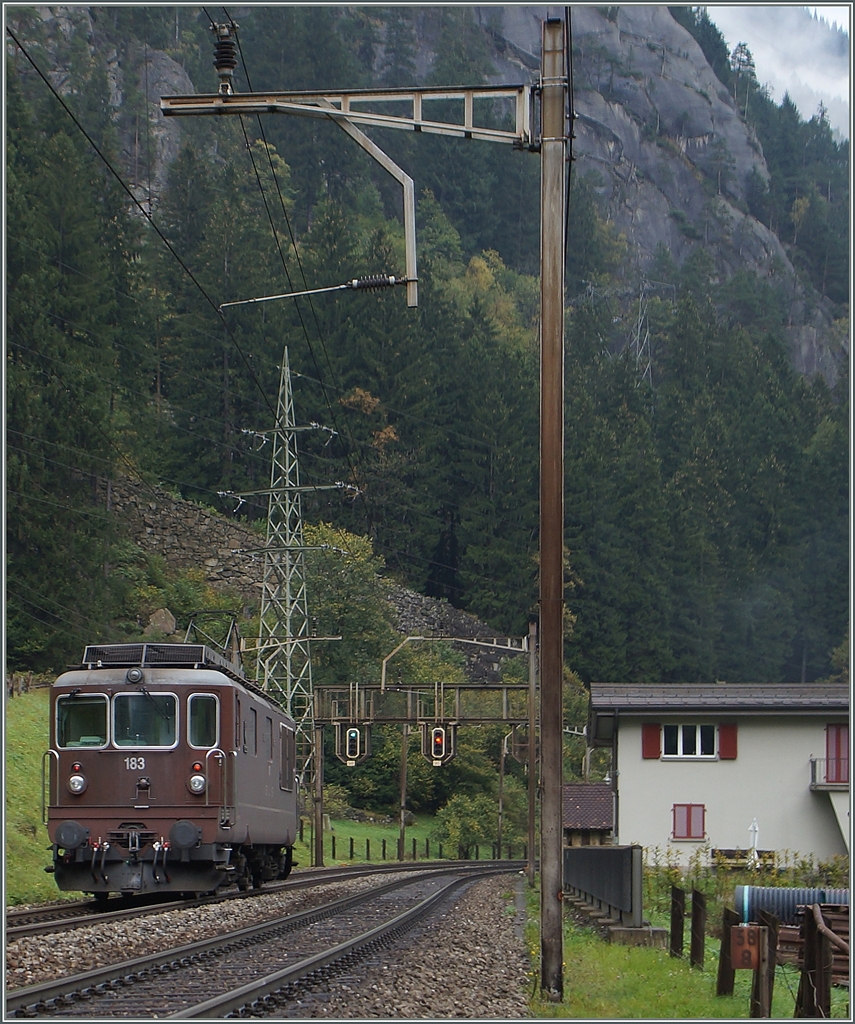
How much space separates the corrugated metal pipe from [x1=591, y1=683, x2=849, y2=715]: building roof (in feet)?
71.7

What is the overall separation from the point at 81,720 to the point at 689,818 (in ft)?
77.4

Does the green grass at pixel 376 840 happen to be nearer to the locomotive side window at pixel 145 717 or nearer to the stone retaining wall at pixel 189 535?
the stone retaining wall at pixel 189 535

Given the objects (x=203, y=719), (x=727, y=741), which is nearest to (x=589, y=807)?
(x=727, y=741)

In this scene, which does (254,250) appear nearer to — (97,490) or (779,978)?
(97,490)

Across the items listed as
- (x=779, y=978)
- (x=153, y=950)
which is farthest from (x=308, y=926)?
(x=779, y=978)

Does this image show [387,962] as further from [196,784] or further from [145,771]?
[145,771]

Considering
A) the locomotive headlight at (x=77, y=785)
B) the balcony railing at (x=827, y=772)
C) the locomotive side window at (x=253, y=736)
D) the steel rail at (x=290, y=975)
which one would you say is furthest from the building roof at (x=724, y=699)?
the locomotive headlight at (x=77, y=785)

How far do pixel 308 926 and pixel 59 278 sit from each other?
172ft

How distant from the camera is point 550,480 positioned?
40.1ft

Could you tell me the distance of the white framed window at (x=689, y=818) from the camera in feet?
123

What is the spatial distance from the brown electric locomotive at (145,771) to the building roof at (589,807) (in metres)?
26.3

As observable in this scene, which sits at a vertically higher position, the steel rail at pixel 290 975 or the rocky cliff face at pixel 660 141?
the rocky cliff face at pixel 660 141

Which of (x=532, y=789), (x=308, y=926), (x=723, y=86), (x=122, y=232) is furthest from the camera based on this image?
(x=723, y=86)

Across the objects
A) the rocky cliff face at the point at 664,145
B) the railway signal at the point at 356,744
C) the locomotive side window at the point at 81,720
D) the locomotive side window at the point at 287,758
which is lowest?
the railway signal at the point at 356,744
